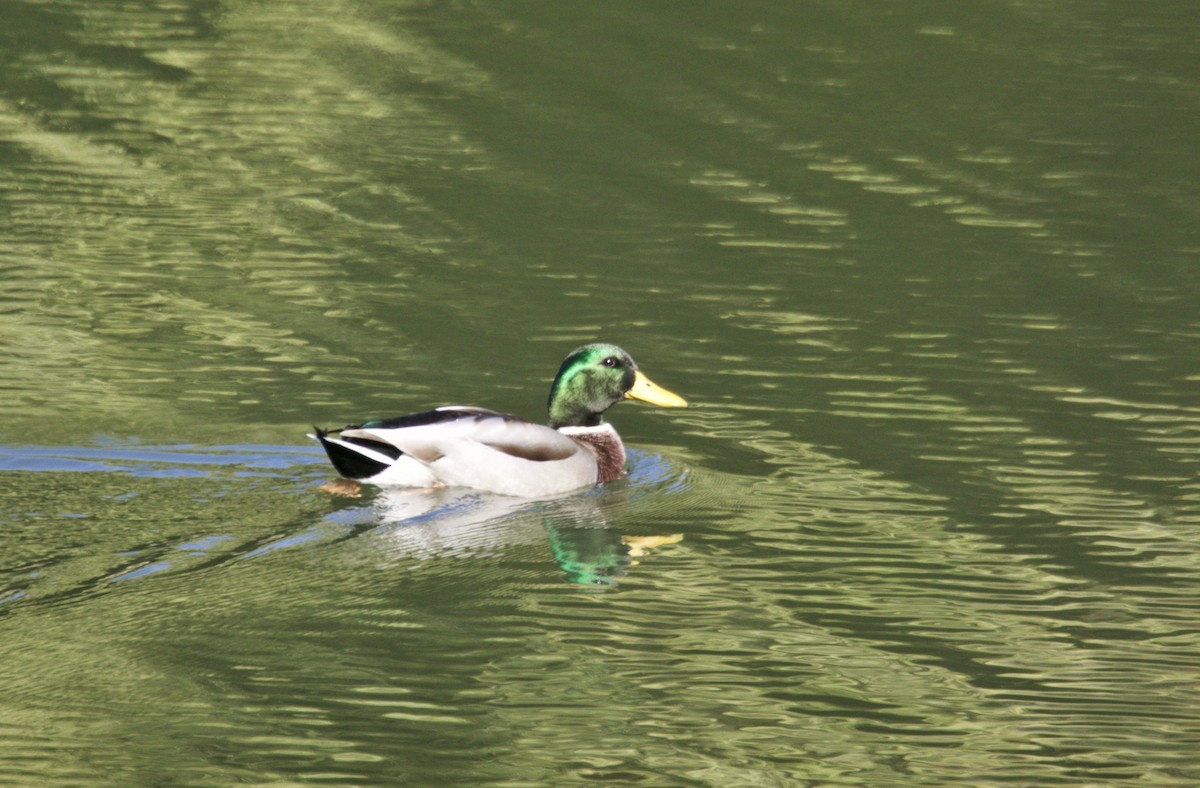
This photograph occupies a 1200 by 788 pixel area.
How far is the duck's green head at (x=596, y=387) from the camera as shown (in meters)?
9.88

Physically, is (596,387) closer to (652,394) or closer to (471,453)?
(652,394)

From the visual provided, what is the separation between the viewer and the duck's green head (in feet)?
32.4

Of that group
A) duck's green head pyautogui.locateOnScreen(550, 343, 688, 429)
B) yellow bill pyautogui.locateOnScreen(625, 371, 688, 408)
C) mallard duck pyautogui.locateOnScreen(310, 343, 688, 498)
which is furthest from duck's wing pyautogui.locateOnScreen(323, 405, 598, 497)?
yellow bill pyautogui.locateOnScreen(625, 371, 688, 408)

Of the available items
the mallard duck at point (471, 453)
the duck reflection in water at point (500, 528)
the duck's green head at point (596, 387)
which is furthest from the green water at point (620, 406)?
the duck's green head at point (596, 387)

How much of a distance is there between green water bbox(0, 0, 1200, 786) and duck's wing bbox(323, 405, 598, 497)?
0.16m

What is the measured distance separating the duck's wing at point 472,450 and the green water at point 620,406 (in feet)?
0.51

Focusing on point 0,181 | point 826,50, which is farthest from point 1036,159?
point 0,181

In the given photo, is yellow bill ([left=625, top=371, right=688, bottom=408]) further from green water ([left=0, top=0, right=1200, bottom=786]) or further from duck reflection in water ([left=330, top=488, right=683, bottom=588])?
duck reflection in water ([left=330, top=488, right=683, bottom=588])

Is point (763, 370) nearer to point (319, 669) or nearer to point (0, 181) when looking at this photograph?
point (319, 669)

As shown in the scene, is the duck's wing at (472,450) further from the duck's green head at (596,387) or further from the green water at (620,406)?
the duck's green head at (596,387)

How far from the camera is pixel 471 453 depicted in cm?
912

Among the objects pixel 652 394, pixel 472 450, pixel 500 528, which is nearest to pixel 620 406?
pixel 652 394

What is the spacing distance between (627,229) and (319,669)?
297 inches

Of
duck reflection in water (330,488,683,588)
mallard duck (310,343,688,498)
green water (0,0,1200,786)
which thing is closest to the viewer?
green water (0,0,1200,786)
